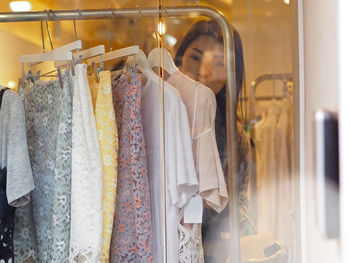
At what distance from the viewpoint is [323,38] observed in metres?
0.66

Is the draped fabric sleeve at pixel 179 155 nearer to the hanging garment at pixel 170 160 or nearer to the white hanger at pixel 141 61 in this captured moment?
the hanging garment at pixel 170 160

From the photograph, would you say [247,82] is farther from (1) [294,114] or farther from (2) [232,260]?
(2) [232,260]

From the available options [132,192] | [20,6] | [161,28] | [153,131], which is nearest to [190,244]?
[132,192]

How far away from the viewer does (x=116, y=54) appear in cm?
120

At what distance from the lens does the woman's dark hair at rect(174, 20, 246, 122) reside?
3.04ft

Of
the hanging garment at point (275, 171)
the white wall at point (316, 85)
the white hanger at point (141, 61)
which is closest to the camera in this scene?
the white wall at point (316, 85)

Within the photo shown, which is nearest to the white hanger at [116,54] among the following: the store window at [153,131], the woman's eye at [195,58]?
the store window at [153,131]

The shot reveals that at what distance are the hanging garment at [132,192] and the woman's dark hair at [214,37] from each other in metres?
0.16

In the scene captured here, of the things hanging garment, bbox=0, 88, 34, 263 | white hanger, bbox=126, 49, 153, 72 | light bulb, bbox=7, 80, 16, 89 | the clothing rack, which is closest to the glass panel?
the clothing rack

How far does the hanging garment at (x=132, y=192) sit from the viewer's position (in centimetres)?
108

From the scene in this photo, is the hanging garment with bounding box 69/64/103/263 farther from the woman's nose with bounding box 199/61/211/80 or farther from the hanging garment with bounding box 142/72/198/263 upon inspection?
the woman's nose with bounding box 199/61/211/80

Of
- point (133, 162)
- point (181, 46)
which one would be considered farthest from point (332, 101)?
point (133, 162)

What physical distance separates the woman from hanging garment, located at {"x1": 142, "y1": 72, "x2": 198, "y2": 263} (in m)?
0.08

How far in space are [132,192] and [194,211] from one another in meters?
0.18
